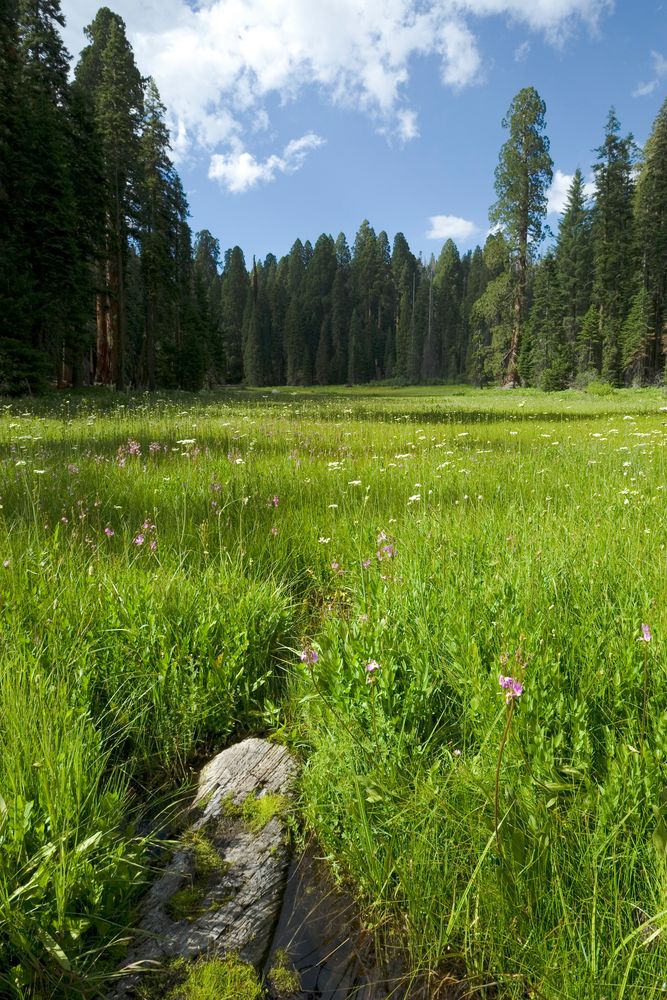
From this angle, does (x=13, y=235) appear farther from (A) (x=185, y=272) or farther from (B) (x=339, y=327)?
(B) (x=339, y=327)

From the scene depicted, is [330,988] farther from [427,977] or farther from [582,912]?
[582,912]

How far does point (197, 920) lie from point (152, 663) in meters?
1.01

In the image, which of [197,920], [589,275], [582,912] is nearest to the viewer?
[582,912]

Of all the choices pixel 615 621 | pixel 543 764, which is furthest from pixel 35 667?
pixel 615 621

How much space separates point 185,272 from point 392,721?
45.4 metres

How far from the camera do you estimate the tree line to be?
19266 millimetres

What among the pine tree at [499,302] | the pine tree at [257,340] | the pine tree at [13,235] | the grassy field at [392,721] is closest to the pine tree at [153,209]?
the pine tree at [13,235]

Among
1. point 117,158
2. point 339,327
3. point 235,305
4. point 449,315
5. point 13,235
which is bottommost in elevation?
point 13,235

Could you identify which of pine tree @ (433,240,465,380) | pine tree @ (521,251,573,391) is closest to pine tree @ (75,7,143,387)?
pine tree @ (521,251,573,391)

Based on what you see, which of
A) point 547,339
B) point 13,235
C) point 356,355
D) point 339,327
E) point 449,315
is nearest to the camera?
point 13,235

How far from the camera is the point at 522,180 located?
3719 centimetres

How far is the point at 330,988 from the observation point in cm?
133

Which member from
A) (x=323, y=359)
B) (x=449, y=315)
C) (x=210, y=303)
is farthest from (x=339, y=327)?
(x=210, y=303)

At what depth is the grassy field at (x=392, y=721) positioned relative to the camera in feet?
4.19
